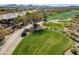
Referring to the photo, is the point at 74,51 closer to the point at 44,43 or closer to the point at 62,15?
the point at 44,43

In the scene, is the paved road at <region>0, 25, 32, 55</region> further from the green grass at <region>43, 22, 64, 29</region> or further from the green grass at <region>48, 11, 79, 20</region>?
the green grass at <region>48, 11, 79, 20</region>

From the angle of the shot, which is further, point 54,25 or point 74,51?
point 54,25

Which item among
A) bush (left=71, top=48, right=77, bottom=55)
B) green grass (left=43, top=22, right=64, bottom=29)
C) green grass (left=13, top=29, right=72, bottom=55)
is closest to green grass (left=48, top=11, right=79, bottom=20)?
green grass (left=43, top=22, right=64, bottom=29)

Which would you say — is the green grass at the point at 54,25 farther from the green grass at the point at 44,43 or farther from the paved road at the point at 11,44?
the paved road at the point at 11,44

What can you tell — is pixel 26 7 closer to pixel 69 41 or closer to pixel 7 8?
pixel 7 8

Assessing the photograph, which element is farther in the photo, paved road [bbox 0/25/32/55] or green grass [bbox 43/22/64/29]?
green grass [bbox 43/22/64/29]

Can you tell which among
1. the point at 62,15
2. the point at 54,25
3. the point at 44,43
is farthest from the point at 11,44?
the point at 62,15
